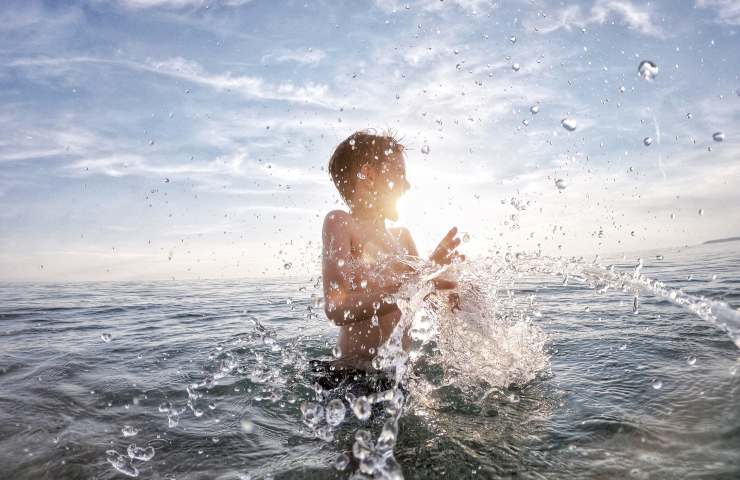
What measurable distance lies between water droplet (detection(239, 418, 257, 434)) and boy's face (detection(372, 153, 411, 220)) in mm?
1982

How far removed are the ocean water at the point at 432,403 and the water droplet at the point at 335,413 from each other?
0.14ft

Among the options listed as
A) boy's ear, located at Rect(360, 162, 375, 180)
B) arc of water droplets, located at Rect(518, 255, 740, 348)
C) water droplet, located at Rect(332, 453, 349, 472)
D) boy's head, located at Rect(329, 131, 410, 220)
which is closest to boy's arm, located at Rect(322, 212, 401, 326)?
boy's head, located at Rect(329, 131, 410, 220)

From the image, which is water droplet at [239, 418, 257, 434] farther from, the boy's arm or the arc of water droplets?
the arc of water droplets

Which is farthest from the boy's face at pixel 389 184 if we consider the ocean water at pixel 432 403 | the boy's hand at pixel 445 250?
the boy's hand at pixel 445 250

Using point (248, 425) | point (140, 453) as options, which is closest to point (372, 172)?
point (248, 425)

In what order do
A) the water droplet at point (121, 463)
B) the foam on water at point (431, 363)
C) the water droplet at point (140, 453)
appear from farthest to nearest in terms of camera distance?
the foam on water at point (431, 363)
the water droplet at point (140, 453)
the water droplet at point (121, 463)

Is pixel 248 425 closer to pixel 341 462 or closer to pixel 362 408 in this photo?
pixel 362 408

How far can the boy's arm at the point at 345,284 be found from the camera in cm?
313

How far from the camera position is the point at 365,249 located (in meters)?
3.69

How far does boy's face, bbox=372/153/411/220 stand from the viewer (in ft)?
12.5

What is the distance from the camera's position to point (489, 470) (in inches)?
77.4

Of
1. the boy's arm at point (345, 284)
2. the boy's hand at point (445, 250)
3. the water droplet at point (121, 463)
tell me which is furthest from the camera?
the boy's arm at point (345, 284)

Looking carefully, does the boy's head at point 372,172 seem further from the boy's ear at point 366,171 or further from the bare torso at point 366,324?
the bare torso at point 366,324

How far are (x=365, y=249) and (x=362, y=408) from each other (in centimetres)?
136
